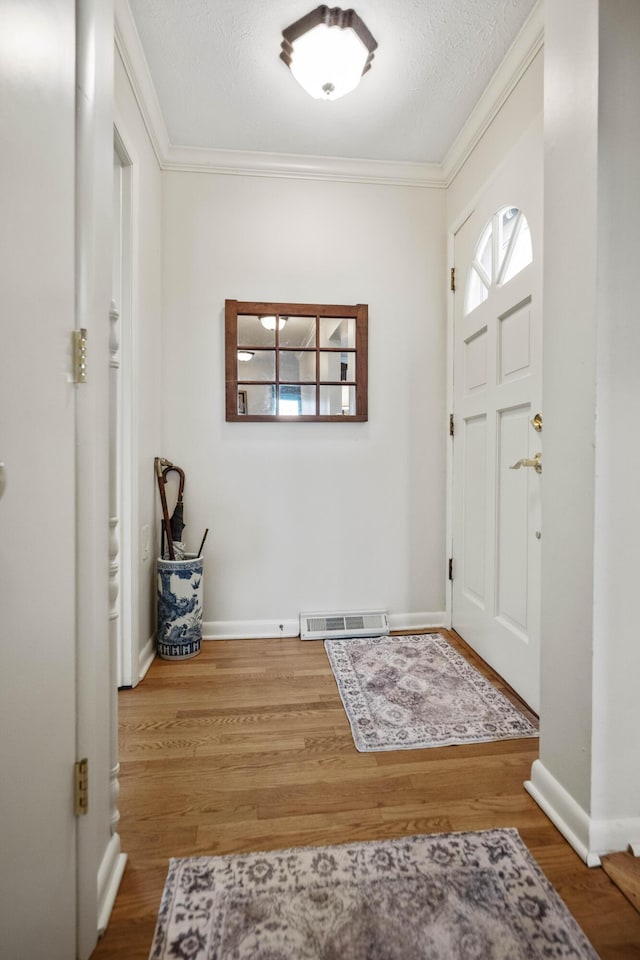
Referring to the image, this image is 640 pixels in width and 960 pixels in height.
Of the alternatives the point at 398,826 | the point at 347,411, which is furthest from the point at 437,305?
the point at 398,826

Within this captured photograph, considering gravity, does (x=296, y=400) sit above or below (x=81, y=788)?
above

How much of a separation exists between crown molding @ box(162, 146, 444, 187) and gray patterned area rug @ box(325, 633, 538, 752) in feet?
8.28

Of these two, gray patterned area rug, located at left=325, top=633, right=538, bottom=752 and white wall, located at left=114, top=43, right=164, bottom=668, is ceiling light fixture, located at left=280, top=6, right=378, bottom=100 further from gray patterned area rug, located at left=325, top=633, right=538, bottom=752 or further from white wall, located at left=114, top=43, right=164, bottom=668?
gray patterned area rug, located at left=325, top=633, right=538, bottom=752

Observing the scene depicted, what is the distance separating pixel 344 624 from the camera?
7.86 ft

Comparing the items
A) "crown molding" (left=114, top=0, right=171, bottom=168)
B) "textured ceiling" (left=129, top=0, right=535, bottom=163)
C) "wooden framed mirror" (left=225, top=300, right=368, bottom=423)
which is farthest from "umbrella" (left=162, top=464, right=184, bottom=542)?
"textured ceiling" (left=129, top=0, right=535, bottom=163)

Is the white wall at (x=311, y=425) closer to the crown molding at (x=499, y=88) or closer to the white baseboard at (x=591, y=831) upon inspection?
the crown molding at (x=499, y=88)

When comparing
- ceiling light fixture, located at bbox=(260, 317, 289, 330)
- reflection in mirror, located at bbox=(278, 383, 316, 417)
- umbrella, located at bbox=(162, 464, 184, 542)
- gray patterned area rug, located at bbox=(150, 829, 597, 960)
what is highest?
ceiling light fixture, located at bbox=(260, 317, 289, 330)

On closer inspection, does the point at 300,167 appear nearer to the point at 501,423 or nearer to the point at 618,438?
the point at 501,423

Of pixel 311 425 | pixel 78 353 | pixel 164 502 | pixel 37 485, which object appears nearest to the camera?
pixel 37 485

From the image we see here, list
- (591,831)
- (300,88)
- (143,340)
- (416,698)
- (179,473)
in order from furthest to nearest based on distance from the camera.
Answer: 1. (179,473)
2. (143,340)
3. (300,88)
4. (416,698)
5. (591,831)

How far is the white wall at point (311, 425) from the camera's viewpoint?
235 centimetres

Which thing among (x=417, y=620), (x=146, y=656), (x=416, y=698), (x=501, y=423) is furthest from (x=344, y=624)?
(x=501, y=423)

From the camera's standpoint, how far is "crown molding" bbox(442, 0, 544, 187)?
62.8 inches

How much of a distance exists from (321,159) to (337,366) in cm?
110
